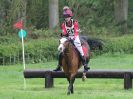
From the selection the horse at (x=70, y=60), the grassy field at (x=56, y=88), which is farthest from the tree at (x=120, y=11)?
the horse at (x=70, y=60)

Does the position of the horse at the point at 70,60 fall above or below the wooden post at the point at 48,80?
above

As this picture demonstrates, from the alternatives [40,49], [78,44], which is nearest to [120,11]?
[40,49]

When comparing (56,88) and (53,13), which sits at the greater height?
(53,13)

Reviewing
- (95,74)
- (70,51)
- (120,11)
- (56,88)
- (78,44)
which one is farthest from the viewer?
(120,11)

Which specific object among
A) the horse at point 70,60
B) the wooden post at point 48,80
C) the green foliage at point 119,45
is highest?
the horse at point 70,60

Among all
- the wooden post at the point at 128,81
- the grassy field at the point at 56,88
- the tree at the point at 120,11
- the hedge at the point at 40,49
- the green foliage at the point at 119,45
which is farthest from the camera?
the tree at the point at 120,11

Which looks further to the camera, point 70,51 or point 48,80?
point 48,80

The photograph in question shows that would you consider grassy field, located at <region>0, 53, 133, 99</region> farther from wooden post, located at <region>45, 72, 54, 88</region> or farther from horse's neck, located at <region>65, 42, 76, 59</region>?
horse's neck, located at <region>65, 42, 76, 59</region>

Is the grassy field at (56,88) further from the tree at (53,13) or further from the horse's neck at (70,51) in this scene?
the tree at (53,13)

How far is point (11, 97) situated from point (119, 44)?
945 inches

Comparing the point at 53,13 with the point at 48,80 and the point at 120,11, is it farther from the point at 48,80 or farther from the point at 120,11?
the point at 48,80

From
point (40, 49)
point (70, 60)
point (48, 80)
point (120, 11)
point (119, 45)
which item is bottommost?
point (119, 45)

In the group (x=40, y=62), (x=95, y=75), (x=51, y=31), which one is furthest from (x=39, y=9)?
(x=95, y=75)

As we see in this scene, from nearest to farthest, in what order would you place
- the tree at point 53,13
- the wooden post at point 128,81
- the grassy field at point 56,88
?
the grassy field at point 56,88 < the wooden post at point 128,81 < the tree at point 53,13
